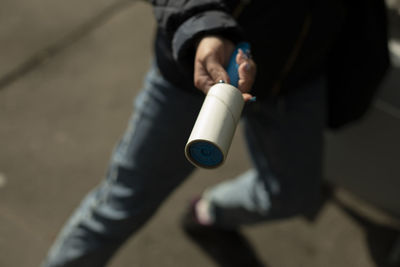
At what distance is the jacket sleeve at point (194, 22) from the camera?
2.98 feet

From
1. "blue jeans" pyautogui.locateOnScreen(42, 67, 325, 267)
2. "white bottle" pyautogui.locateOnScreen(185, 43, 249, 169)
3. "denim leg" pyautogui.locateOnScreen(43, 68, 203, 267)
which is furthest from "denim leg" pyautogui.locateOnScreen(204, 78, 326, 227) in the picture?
"white bottle" pyautogui.locateOnScreen(185, 43, 249, 169)

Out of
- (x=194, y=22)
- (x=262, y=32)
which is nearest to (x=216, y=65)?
(x=194, y=22)

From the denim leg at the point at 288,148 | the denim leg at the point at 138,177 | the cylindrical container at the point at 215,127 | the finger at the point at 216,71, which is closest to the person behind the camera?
the cylindrical container at the point at 215,127

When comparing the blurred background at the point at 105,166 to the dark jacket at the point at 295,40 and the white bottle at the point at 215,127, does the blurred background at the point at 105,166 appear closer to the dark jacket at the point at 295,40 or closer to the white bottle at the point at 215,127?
the dark jacket at the point at 295,40

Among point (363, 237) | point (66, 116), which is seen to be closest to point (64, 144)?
point (66, 116)

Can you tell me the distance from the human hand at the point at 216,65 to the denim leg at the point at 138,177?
0.32 meters

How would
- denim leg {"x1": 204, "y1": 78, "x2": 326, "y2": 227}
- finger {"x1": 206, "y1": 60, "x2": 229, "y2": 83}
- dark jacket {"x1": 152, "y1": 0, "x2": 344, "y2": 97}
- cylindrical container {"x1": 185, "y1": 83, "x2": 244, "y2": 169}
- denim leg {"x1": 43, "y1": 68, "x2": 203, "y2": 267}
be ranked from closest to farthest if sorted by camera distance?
cylindrical container {"x1": 185, "y1": 83, "x2": 244, "y2": 169} → finger {"x1": 206, "y1": 60, "x2": 229, "y2": 83} → dark jacket {"x1": 152, "y1": 0, "x2": 344, "y2": 97} → denim leg {"x1": 43, "y1": 68, "x2": 203, "y2": 267} → denim leg {"x1": 204, "y1": 78, "x2": 326, "y2": 227}

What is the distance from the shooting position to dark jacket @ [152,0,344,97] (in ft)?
3.06

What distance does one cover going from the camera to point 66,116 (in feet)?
7.90

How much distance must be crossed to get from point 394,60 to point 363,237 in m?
0.84

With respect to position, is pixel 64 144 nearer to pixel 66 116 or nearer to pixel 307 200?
pixel 66 116

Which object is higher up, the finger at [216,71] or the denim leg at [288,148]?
the finger at [216,71]

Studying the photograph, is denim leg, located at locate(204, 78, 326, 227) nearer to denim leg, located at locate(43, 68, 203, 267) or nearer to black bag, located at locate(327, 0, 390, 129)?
black bag, located at locate(327, 0, 390, 129)

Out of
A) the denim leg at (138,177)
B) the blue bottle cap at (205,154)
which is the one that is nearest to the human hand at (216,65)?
the blue bottle cap at (205,154)
